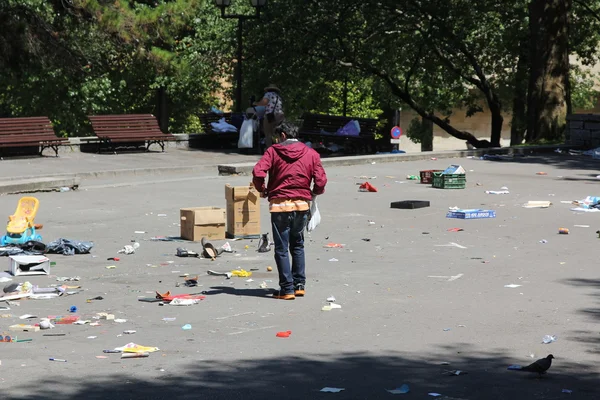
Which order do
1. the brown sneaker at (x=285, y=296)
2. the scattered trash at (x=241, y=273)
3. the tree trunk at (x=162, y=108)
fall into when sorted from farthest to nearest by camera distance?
the tree trunk at (x=162, y=108)
the scattered trash at (x=241, y=273)
the brown sneaker at (x=285, y=296)

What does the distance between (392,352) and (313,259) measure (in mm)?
4538

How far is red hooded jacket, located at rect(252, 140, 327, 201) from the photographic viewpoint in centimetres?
1022

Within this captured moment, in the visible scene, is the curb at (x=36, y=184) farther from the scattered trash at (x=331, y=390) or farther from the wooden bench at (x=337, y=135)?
the scattered trash at (x=331, y=390)

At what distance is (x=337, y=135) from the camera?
2948cm

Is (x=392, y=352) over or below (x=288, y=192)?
below

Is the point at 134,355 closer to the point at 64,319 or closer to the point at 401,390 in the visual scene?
the point at 64,319

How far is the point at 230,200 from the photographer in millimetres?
14102

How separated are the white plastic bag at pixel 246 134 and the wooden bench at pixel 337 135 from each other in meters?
2.73

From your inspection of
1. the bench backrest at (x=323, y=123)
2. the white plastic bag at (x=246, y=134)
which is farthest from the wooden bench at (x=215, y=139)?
the white plastic bag at (x=246, y=134)

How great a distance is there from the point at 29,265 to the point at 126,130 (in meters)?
17.0

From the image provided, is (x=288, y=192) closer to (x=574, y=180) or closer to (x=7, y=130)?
(x=574, y=180)

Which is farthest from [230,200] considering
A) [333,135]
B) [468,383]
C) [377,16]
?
[377,16]

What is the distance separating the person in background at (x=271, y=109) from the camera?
25578 millimetres

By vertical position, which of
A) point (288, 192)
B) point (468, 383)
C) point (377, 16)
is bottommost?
point (468, 383)
